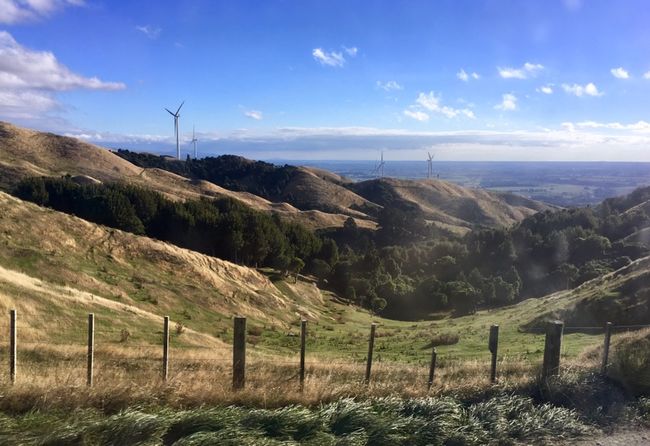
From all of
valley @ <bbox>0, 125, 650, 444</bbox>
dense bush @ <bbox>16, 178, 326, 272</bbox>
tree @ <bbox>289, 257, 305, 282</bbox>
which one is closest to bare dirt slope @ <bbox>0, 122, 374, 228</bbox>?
valley @ <bbox>0, 125, 650, 444</bbox>

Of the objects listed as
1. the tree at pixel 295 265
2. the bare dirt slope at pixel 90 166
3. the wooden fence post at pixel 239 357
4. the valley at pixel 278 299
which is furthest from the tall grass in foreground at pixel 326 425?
the bare dirt slope at pixel 90 166

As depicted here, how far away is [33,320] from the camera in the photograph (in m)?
22.5

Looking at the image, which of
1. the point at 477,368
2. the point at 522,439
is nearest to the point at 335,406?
the point at 522,439

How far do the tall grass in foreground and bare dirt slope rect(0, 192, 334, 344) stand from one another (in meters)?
18.2

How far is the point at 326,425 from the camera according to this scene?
8.20 m

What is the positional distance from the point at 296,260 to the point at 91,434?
61011 millimetres

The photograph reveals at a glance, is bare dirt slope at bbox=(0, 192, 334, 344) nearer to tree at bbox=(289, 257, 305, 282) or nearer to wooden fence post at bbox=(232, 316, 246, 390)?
tree at bbox=(289, 257, 305, 282)

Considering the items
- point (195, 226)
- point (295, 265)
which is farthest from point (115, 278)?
point (295, 265)

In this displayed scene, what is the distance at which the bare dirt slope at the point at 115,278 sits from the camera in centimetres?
2708

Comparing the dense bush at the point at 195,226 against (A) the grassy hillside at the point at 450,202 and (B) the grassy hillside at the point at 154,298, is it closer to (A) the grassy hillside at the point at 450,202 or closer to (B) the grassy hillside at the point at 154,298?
(B) the grassy hillside at the point at 154,298

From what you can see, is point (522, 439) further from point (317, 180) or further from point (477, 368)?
point (317, 180)

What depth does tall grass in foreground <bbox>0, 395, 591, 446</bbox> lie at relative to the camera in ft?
23.6

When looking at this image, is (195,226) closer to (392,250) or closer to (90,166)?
(392,250)

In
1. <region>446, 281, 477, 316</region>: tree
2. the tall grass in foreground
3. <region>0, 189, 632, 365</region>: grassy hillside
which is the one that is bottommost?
<region>446, 281, 477, 316</region>: tree
